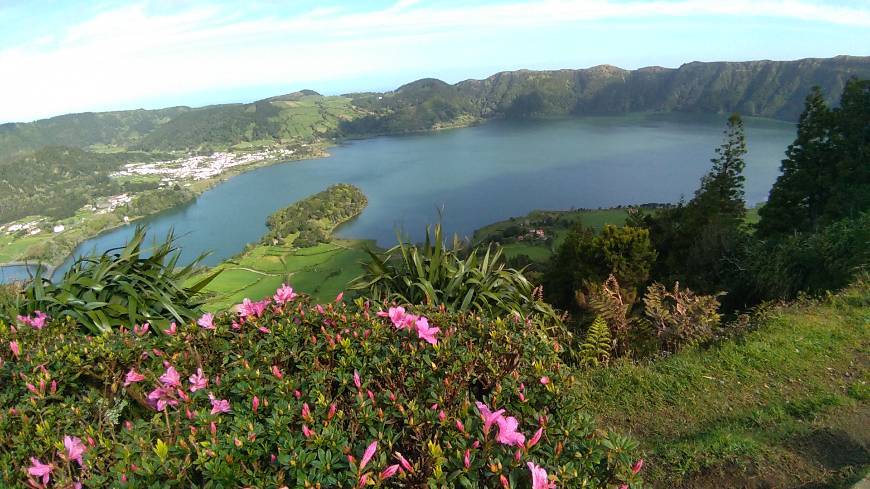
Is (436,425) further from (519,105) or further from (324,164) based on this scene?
(519,105)

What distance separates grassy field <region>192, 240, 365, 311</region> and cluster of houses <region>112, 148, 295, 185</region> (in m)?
74.9

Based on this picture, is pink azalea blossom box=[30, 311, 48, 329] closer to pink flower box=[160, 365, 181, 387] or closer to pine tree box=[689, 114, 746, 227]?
pink flower box=[160, 365, 181, 387]

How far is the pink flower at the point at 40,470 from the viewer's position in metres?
1.50

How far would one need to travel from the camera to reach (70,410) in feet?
6.24

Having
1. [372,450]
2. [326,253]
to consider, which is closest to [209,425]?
[372,450]

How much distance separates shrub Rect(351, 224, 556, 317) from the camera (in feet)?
12.4

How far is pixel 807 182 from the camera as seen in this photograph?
1909 centimetres

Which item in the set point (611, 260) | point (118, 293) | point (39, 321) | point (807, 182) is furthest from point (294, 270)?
point (39, 321)

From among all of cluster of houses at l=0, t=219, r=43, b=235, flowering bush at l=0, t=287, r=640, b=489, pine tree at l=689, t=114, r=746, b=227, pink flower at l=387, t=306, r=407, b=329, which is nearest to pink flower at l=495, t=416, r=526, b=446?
flowering bush at l=0, t=287, r=640, b=489

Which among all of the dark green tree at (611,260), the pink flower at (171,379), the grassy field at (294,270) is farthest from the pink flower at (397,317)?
the grassy field at (294,270)

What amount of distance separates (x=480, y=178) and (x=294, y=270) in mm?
50651

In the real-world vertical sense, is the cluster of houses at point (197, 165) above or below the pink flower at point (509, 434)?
below

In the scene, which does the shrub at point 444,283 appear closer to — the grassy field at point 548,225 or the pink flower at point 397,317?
the pink flower at point 397,317

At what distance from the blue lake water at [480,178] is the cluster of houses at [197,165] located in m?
13.5
